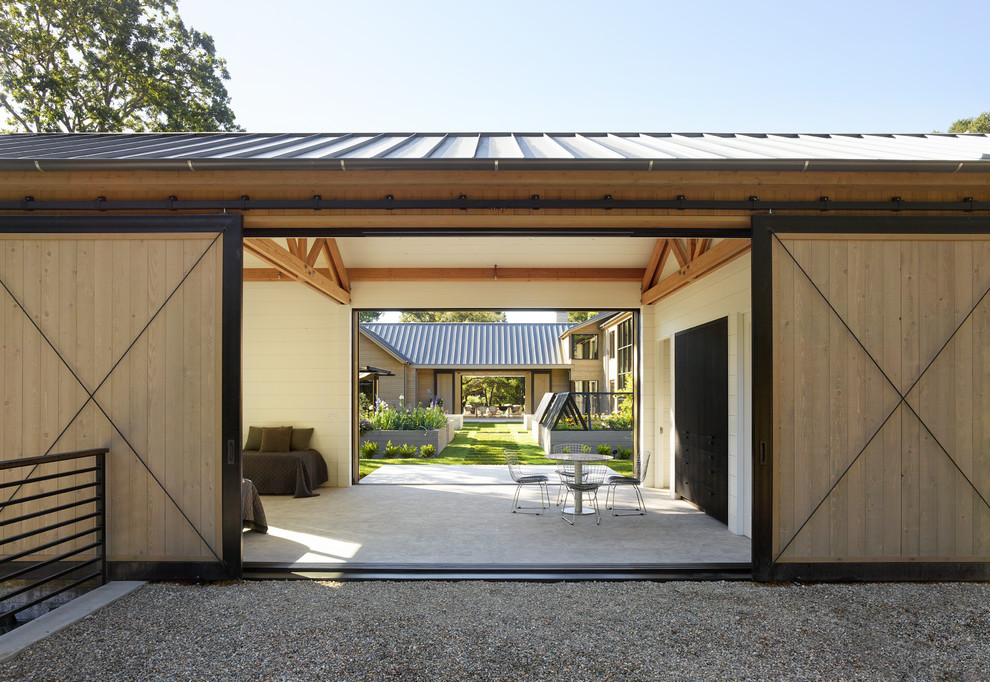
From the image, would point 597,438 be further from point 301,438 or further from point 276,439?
point 276,439

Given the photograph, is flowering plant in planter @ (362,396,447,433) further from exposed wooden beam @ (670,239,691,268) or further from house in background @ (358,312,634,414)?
exposed wooden beam @ (670,239,691,268)

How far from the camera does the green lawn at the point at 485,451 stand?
43.9 feet

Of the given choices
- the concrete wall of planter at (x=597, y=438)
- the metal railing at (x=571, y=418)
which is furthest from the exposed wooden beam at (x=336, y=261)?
the metal railing at (x=571, y=418)

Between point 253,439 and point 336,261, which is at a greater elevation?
point 336,261

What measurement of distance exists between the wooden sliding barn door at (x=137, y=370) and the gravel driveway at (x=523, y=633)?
533 mm

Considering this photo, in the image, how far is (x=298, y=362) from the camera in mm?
10469

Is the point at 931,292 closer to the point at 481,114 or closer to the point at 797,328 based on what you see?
the point at 797,328

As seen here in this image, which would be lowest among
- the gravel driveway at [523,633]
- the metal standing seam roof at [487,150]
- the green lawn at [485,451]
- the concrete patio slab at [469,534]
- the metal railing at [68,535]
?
the green lawn at [485,451]

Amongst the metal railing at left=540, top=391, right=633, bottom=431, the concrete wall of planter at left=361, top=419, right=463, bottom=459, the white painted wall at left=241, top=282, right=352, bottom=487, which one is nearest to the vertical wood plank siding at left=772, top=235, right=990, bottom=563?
the white painted wall at left=241, top=282, right=352, bottom=487

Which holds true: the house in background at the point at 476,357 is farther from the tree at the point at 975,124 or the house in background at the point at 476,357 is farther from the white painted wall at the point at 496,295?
the tree at the point at 975,124

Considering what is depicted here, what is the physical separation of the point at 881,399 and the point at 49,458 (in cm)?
596

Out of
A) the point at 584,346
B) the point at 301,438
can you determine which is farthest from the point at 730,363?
the point at 584,346

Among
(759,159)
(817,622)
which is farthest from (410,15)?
(817,622)

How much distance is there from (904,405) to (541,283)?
6.05 m
